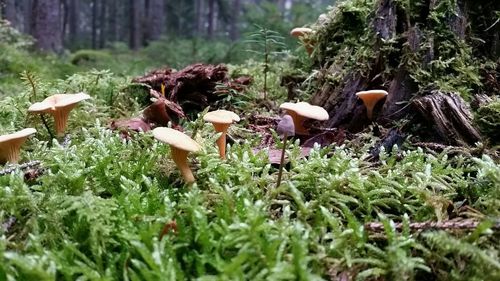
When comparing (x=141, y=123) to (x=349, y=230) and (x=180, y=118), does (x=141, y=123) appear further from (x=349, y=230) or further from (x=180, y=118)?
(x=349, y=230)

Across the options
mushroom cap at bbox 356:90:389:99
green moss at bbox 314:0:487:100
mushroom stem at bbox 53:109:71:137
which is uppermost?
green moss at bbox 314:0:487:100

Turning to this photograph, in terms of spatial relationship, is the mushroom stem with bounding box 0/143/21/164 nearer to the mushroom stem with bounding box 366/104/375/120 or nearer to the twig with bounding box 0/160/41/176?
the twig with bounding box 0/160/41/176

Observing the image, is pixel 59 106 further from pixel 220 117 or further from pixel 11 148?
pixel 220 117

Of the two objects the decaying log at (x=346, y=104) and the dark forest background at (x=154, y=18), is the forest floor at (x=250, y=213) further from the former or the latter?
the dark forest background at (x=154, y=18)

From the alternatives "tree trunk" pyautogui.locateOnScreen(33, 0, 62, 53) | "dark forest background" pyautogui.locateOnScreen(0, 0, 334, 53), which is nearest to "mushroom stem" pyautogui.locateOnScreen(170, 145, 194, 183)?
"dark forest background" pyautogui.locateOnScreen(0, 0, 334, 53)


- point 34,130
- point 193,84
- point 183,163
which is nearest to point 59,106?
point 34,130

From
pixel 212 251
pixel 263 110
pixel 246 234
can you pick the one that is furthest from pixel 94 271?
pixel 263 110
